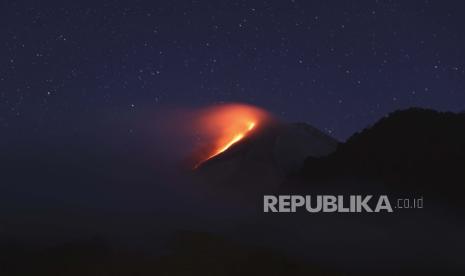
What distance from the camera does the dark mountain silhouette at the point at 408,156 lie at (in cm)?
4619

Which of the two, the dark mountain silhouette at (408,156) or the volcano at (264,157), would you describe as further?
the volcano at (264,157)

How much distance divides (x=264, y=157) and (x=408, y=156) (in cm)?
2660

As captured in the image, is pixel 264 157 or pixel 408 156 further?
pixel 264 157

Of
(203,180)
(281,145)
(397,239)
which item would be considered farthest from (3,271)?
(281,145)

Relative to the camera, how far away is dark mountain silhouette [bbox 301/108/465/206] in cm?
4619

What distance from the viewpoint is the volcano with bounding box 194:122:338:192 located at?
232 feet

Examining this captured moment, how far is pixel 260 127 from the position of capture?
78.7 m

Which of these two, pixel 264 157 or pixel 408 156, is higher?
pixel 264 157

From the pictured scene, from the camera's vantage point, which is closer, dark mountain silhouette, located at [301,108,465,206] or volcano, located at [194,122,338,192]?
dark mountain silhouette, located at [301,108,465,206]

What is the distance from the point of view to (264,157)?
245 feet

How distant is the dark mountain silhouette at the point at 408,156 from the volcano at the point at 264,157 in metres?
11.3

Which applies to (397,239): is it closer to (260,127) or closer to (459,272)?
(459,272)

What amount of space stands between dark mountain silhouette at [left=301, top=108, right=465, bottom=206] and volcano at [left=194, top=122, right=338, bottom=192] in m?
11.3

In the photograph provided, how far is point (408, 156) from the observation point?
167 ft
